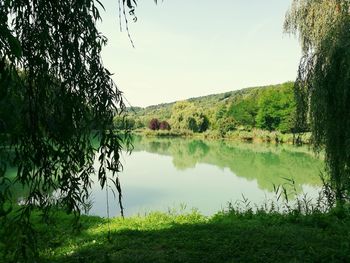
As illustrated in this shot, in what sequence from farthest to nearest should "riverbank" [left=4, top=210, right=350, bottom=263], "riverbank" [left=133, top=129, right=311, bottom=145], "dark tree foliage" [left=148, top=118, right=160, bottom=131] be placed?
"dark tree foliage" [left=148, top=118, right=160, bottom=131]
"riverbank" [left=133, top=129, right=311, bottom=145]
"riverbank" [left=4, top=210, right=350, bottom=263]

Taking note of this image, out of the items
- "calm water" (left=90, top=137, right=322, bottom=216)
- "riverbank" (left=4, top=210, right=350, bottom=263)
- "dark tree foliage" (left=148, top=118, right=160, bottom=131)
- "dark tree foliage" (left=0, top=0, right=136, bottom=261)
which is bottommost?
"calm water" (left=90, top=137, right=322, bottom=216)

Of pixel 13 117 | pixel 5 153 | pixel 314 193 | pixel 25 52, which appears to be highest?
pixel 25 52

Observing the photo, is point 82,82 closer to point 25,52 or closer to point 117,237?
point 25,52

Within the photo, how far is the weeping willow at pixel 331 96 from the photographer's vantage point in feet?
24.4

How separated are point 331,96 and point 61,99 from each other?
6.40 metres

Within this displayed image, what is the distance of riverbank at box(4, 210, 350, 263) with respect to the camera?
15.9 ft

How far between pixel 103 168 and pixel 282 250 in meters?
3.28

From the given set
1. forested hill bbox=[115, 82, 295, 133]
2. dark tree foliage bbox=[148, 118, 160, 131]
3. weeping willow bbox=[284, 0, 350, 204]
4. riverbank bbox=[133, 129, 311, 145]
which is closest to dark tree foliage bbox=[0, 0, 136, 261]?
weeping willow bbox=[284, 0, 350, 204]

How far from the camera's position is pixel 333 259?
4512 millimetres

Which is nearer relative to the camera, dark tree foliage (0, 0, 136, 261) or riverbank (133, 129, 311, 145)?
dark tree foliage (0, 0, 136, 261)

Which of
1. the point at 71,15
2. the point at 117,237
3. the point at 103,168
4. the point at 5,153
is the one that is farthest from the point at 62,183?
the point at 117,237

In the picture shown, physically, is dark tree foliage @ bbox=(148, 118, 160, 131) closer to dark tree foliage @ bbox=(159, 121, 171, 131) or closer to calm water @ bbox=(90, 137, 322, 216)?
dark tree foliage @ bbox=(159, 121, 171, 131)

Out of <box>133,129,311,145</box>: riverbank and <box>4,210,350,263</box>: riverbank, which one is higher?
<box>4,210,350,263</box>: riverbank

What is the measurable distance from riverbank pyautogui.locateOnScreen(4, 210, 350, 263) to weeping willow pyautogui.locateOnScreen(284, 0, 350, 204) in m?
1.49
